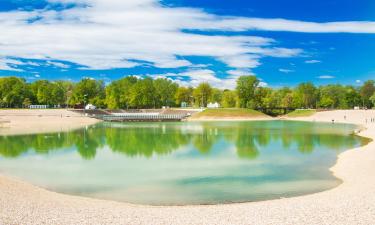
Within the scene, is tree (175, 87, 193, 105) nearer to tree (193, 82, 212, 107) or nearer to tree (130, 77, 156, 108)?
tree (193, 82, 212, 107)

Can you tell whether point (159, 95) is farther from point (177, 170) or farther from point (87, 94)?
point (177, 170)

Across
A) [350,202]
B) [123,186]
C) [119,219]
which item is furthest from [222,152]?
[119,219]

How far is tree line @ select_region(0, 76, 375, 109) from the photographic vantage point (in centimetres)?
14450

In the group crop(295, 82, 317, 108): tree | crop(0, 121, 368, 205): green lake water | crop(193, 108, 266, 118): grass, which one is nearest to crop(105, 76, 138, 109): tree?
crop(193, 108, 266, 118): grass

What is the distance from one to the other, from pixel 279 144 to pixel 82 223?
119 feet

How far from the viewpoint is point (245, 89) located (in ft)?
465

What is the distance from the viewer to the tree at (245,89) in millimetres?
140125

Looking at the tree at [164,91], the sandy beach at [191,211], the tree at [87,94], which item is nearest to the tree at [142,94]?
the tree at [164,91]

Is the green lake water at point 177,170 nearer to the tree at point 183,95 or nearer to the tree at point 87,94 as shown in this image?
the tree at point 87,94

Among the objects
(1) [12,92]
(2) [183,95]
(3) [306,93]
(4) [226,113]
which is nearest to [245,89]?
(4) [226,113]

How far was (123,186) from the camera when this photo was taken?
888 inches

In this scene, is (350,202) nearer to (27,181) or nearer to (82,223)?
(82,223)

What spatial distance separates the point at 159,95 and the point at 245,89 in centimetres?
4102

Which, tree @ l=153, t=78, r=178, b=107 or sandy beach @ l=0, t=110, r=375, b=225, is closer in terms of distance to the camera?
sandy beach @ l=0, t=110, r=375, b=225
